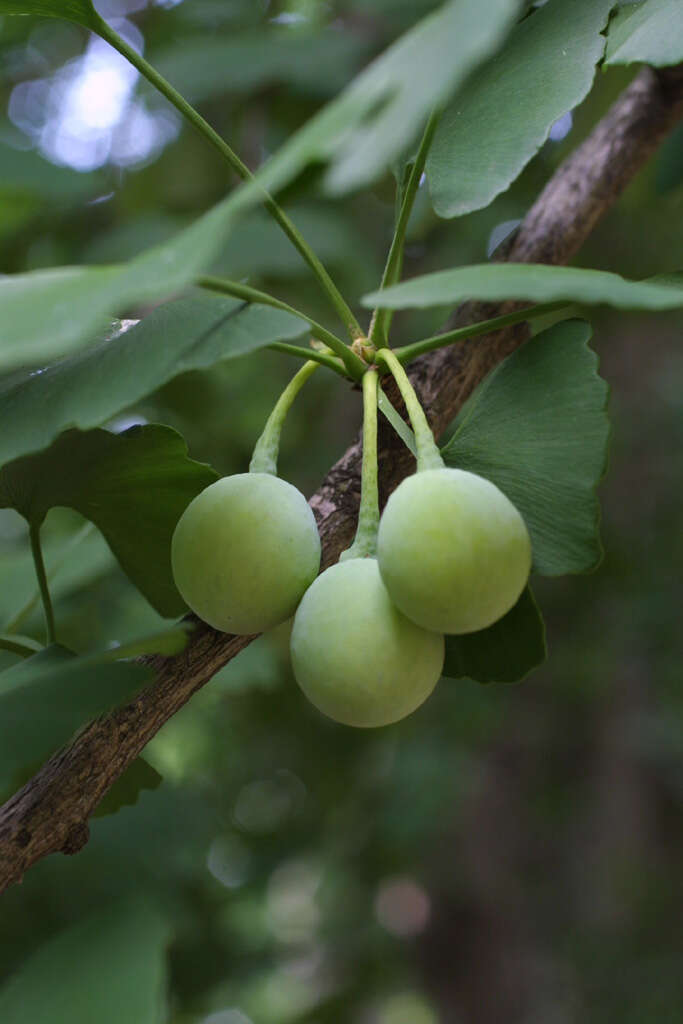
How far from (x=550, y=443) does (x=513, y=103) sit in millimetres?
264

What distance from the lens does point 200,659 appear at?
68 centimetres

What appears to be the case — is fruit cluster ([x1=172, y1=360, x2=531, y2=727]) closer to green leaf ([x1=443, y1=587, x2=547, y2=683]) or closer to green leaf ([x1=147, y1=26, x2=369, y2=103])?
green leaf ([x1=443, y1=587, x2=547, y2=683])

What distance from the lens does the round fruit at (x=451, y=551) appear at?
533mm

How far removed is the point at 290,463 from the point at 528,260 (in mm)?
1260

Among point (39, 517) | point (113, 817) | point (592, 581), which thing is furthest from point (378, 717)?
point (592, 581)

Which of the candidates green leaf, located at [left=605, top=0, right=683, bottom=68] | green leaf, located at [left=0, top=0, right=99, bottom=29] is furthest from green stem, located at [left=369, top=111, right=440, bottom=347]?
green leaf, located at [left=0, top=0, right=99, bottom=29]

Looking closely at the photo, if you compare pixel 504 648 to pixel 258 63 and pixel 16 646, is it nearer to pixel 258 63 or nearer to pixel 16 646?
pixel 16 646

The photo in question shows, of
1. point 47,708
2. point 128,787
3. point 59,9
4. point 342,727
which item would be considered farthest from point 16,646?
point 342,727

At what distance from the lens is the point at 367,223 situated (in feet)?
7.47

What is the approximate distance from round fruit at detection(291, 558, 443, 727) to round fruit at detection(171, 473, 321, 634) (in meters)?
0.03

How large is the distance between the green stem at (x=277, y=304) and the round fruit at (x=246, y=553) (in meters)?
0.11

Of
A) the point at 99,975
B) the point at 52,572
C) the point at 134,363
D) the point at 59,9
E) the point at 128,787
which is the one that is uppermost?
the point at 59,9

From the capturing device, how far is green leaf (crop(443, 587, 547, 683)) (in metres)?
0.68

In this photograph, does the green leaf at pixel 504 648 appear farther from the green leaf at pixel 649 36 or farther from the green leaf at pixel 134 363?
the green leaf at pixel 649 36
